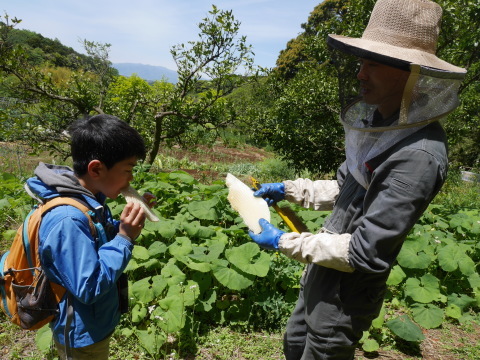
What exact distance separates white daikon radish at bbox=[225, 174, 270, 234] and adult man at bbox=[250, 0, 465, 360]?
15cm

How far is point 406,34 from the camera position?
1533 millimetres

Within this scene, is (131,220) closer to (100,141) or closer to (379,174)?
(100,141)

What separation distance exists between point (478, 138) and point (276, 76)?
11081 mm

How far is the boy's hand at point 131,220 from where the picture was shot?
1545 millimetres

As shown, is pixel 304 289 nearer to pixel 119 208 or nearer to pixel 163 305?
pixel 163 305

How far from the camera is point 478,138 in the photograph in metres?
13.9

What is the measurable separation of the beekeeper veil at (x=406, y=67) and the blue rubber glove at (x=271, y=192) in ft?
2.23

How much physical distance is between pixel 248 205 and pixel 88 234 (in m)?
1.08

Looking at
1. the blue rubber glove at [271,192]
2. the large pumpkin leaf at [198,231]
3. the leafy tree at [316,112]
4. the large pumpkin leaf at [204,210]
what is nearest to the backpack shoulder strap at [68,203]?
the blue rubber glove at [271,192]

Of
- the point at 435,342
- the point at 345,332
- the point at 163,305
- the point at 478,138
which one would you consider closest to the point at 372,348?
the point at 435,342

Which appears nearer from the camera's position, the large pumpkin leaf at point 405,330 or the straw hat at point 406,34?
the straw hat at point 406,34

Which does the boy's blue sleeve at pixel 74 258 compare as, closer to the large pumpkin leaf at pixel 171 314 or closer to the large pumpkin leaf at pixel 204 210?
the large pumpkin leaf at pixel 171 314

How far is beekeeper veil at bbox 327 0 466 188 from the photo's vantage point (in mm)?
1423

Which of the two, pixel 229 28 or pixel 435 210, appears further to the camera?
pixel 229 28
